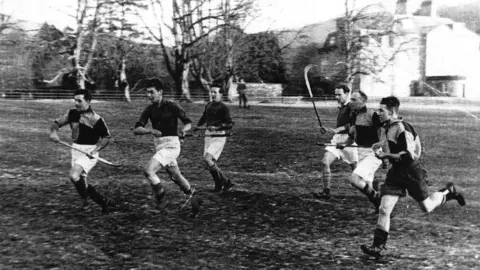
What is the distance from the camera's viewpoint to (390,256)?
6.57 m

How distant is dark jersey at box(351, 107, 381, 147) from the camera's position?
8.94 meters

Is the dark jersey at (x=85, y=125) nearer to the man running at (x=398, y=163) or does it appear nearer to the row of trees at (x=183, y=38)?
the man running at (x=398, y=163)

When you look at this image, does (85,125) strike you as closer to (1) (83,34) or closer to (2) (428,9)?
(1) (83,34)

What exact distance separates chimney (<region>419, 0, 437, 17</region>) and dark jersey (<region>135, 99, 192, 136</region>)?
78550mm

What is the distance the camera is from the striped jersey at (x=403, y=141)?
6.61 metres

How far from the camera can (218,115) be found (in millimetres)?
10250

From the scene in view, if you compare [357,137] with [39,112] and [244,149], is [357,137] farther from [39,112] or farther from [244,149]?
[39,112]

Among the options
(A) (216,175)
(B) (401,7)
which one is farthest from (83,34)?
(B) (401,7)

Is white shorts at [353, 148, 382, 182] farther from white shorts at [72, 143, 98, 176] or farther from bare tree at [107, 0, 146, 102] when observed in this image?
bare tree at [107, 0, 146, 102]

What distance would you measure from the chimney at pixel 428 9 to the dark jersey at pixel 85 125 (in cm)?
7912

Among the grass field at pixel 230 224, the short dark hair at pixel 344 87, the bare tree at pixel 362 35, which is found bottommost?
the grass field at pixel 230 224

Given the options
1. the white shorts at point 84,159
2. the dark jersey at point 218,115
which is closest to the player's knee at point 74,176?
the white shorts at point 84,159

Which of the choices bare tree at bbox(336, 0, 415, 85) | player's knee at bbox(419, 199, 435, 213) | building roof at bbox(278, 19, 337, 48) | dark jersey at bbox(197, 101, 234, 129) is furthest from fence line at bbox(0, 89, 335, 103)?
player's knee at bbox(419, 199, 435, 213)

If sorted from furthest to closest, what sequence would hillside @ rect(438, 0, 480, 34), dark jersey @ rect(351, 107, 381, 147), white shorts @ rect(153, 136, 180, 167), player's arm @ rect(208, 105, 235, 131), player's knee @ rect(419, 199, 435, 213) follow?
hillside @ rect(438, 0, 480, 34)
player's arm @ rect(208, 105, 235, 131)
dark jersey @ rect(351, 107, 381, 147)
white shorts @ rect(153, 136, 180, 167)
player's knee @ rect(419, 199, 435, 213)
